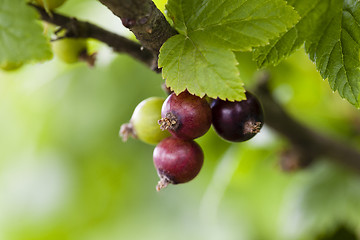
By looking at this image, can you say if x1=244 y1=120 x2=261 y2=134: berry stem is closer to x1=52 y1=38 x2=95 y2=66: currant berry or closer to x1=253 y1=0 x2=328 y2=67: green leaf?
x1=253 y1=0 x2=328 y2=67: green leaf

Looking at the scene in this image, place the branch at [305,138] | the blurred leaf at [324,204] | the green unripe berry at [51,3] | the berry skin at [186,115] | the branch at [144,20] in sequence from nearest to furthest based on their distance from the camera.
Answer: the branch at [144,20] → the berry skin at [186,115] → the green unripe berry at [51,3] → the branch at [305,138] → the blurred leaf at [324,204]

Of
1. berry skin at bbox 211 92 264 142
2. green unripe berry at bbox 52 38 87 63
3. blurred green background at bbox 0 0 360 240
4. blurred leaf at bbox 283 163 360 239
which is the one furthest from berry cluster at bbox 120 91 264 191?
blurred leaf at bbox 283 163 360 239

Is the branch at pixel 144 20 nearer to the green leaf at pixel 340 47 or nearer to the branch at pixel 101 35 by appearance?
the branch at pixel 101 35

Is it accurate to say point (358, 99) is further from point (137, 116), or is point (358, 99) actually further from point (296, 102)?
point (296, 102)

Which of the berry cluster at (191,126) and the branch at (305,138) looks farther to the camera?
the branch at (305,138)

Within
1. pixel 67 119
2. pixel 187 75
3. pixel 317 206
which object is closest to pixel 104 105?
pixel 67 119

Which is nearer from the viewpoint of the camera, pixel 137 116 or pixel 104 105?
pixel 137 116

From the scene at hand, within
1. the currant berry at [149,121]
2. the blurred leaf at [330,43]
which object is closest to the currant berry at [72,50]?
the currant berry at [149,121]
